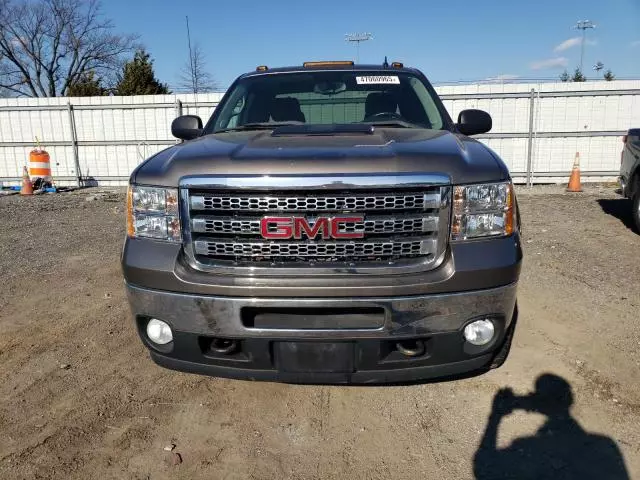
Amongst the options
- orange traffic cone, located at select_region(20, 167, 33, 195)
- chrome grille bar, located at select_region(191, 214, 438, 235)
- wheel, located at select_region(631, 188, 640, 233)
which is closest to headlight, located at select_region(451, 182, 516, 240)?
chrome grille bar, located at select_region(191, 214, 438, 235)

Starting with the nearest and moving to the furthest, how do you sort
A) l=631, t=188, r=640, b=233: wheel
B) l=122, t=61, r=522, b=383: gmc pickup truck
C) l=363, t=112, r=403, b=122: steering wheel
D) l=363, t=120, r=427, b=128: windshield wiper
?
l=122, t=61, r=522, b=383: gmc pickup truck, l=363, t=120, r=427, b=128: windshield wiper, l=363, t=112, r=403, b=122: steering wheel, l=631, t=188, r=640, b=233: wheel

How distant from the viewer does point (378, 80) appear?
398 centimetres

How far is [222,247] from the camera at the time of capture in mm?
2432

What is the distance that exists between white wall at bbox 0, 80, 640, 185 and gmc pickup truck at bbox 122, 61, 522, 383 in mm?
11166

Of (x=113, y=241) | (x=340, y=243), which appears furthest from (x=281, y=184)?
(x=113, y=241)

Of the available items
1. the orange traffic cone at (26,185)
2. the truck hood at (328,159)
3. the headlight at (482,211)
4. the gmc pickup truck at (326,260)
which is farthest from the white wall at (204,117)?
the gmc pickup truck at (326,260)

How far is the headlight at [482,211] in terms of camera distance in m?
2.40

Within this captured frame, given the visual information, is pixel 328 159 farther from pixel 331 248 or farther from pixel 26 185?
pixel 26 185

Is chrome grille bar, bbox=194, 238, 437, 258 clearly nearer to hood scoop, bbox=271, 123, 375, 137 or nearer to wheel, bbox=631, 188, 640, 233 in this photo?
hood scoop, bbox=271, 123, 375, 137

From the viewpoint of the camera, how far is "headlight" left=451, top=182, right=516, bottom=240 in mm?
2400

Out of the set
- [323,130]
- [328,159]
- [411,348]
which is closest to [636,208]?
[323,130]

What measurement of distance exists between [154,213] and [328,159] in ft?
2.96

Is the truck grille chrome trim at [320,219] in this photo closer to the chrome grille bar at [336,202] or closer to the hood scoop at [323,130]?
the chrome grille bar at [336,202]

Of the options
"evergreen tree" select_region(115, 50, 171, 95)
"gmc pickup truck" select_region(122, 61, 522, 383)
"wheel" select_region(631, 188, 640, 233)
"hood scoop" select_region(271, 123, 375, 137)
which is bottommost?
"wheel" select_region(631, 188, 640, 233)
